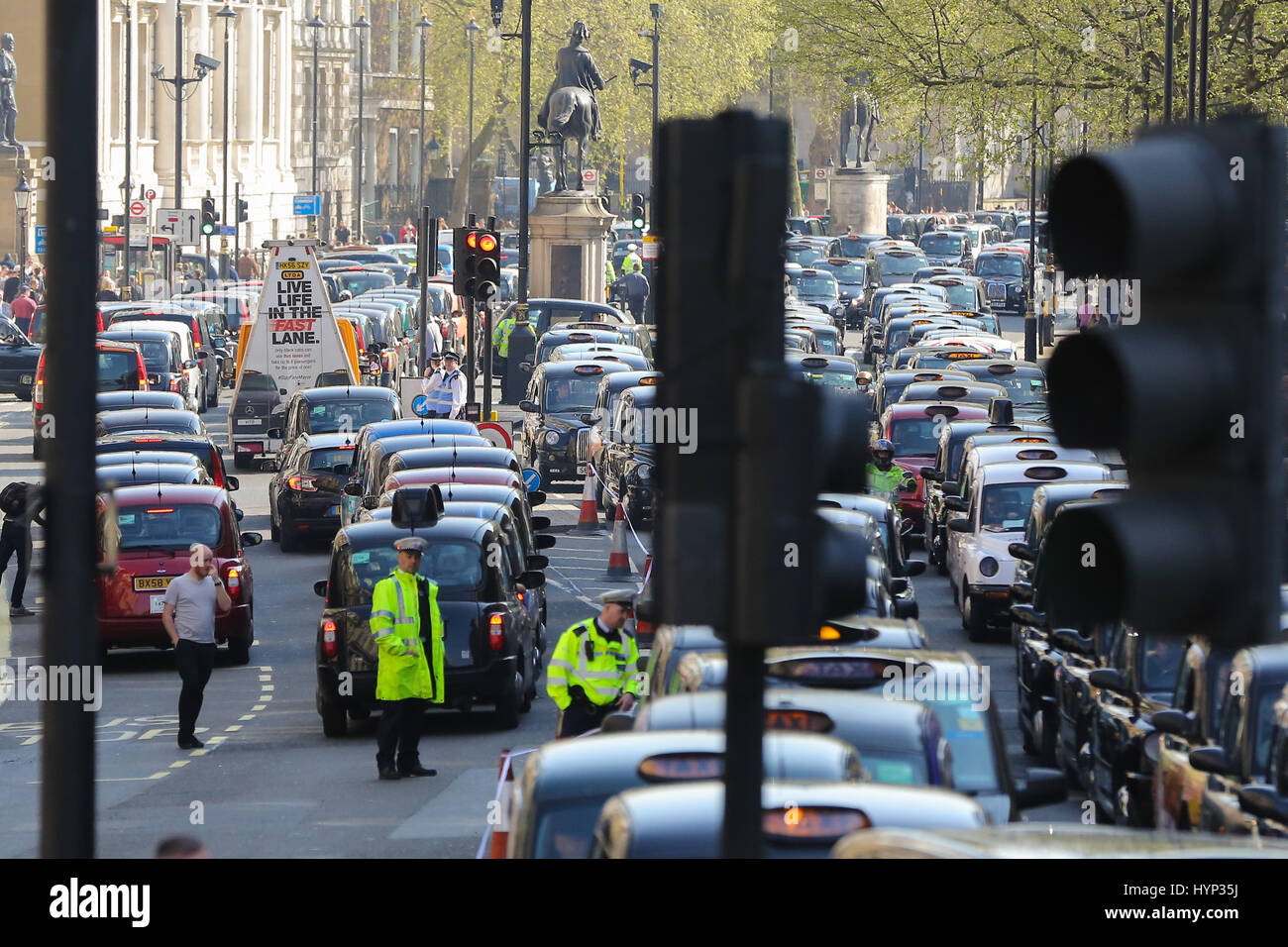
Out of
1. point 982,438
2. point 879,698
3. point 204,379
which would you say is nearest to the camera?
point 879,698

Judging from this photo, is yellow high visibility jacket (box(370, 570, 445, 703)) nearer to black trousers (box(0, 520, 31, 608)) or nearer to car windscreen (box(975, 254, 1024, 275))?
black trousers (box(0, 520, 31, 608))

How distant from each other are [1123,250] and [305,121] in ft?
381

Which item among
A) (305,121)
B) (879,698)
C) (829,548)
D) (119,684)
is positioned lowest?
(119,684)

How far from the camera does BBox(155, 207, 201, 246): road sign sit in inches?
2254

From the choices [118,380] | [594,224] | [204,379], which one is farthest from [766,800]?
[594,224]

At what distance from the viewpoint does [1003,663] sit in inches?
806

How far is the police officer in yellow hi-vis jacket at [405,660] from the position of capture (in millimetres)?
15828

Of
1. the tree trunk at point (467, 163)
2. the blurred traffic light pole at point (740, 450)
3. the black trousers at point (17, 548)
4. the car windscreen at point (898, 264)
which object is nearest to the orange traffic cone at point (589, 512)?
the black trousers at point (17, 548)

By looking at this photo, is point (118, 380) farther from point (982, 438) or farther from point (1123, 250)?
point (1123, 250)

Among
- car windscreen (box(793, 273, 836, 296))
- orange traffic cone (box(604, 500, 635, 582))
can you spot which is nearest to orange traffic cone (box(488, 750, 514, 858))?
orange traffic cone (box(604, 500, 635, 582))

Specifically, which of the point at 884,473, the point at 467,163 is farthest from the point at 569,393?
the point at 467,163

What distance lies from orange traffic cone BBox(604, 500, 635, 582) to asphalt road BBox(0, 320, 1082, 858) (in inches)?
9.4

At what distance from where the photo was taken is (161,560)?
822 inches

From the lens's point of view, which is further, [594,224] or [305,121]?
[305,121]
